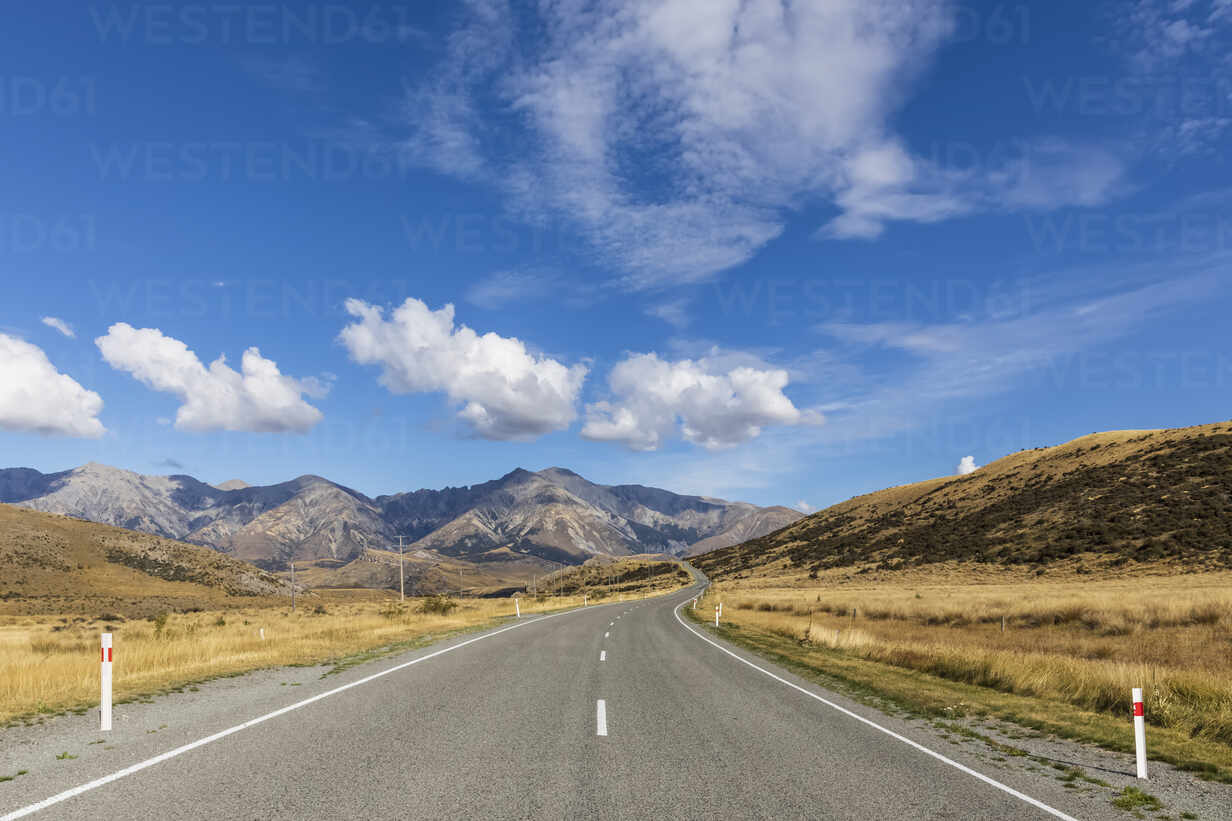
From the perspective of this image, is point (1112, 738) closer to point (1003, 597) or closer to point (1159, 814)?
point (1159, 814)

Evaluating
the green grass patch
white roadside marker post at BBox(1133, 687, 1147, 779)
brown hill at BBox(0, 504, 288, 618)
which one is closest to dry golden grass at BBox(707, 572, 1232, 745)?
white roadside marker post at BBox(1133, 687, 1147, 779)

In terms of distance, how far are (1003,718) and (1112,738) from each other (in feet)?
6.28

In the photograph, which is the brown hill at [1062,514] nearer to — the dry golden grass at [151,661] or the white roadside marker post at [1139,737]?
the white roadside marker post at [1139,737]

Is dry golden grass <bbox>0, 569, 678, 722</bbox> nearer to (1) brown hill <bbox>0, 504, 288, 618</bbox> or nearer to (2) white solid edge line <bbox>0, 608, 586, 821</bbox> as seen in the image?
(2) white solid edge line <bbox>0, 608, 586, 821</bbox>

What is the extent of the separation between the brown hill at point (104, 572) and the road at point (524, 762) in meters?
66.3

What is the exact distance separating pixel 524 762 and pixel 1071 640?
2395 cm

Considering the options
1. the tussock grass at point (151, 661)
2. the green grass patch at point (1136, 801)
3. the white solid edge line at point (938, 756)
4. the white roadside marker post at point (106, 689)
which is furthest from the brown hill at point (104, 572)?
the green grass patch at point (1136, 801)

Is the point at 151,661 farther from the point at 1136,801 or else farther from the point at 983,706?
the point at 1136,801

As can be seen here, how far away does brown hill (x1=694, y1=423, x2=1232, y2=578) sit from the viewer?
54.7 m

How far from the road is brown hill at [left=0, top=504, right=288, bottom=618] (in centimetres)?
6629

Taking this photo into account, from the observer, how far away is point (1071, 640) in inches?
965

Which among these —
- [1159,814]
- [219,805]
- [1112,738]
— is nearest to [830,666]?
[1112,738]

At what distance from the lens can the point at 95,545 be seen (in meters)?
98.1

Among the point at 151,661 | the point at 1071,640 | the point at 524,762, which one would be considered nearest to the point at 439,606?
the point at 151,661
